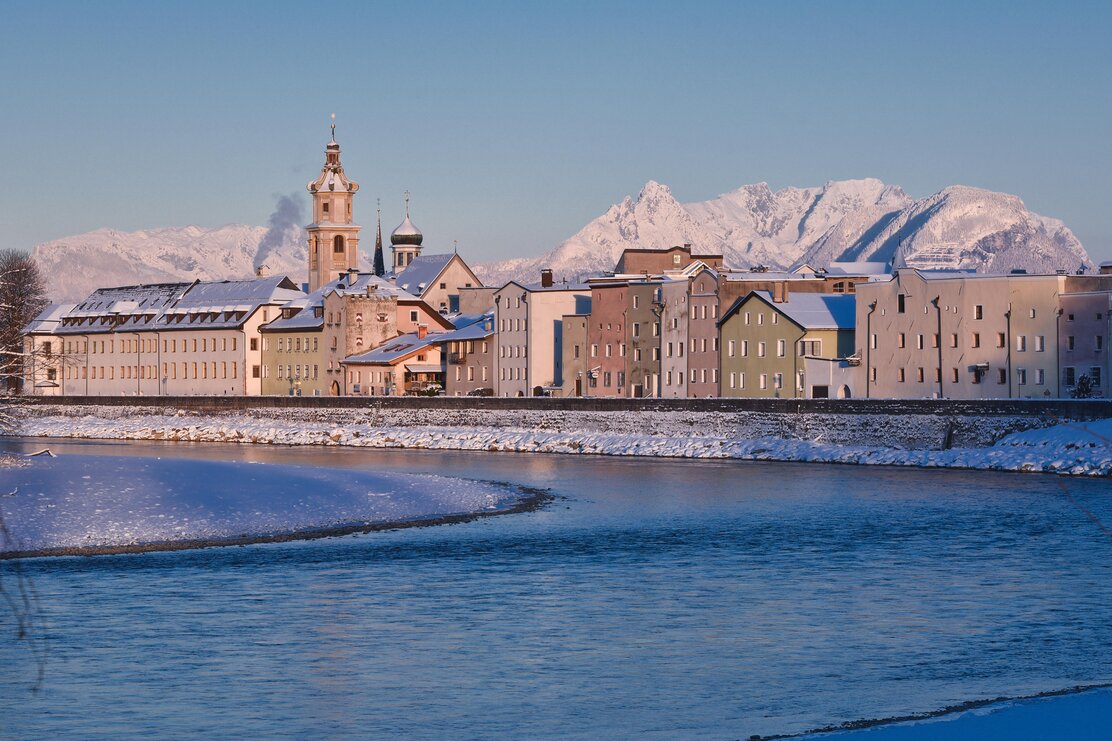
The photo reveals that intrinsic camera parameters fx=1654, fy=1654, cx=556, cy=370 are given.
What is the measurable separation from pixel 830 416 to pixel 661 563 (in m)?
45.1

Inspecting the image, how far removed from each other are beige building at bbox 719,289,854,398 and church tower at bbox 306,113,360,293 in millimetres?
67813

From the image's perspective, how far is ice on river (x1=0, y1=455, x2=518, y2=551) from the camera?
122 feet

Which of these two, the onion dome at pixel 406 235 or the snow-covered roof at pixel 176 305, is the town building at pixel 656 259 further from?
the onion dome at pixel 406 235

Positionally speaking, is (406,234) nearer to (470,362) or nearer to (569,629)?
(470,362)

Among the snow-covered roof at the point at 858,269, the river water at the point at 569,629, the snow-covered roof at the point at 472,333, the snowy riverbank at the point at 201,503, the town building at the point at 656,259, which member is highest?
the town building at the point at 656,259

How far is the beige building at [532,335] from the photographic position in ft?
388

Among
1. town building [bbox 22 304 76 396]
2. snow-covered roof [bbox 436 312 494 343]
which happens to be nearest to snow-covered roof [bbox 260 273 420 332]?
snow-covered roof [bbox 436 312 494 343]

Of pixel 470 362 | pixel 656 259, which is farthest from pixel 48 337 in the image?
pixel 656 259

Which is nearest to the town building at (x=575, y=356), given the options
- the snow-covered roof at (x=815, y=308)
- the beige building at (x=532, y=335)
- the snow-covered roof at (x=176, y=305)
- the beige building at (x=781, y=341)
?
the beige building at (x=532, y=335)

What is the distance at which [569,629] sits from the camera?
1006 inches

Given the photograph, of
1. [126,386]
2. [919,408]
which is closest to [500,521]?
[919,408]

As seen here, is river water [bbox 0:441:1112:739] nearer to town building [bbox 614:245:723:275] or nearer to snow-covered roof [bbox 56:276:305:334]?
town building [bbox 614:245:723:275]

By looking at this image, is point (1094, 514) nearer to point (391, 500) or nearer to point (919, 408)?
point (391, 500)

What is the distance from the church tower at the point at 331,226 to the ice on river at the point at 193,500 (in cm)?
11110
